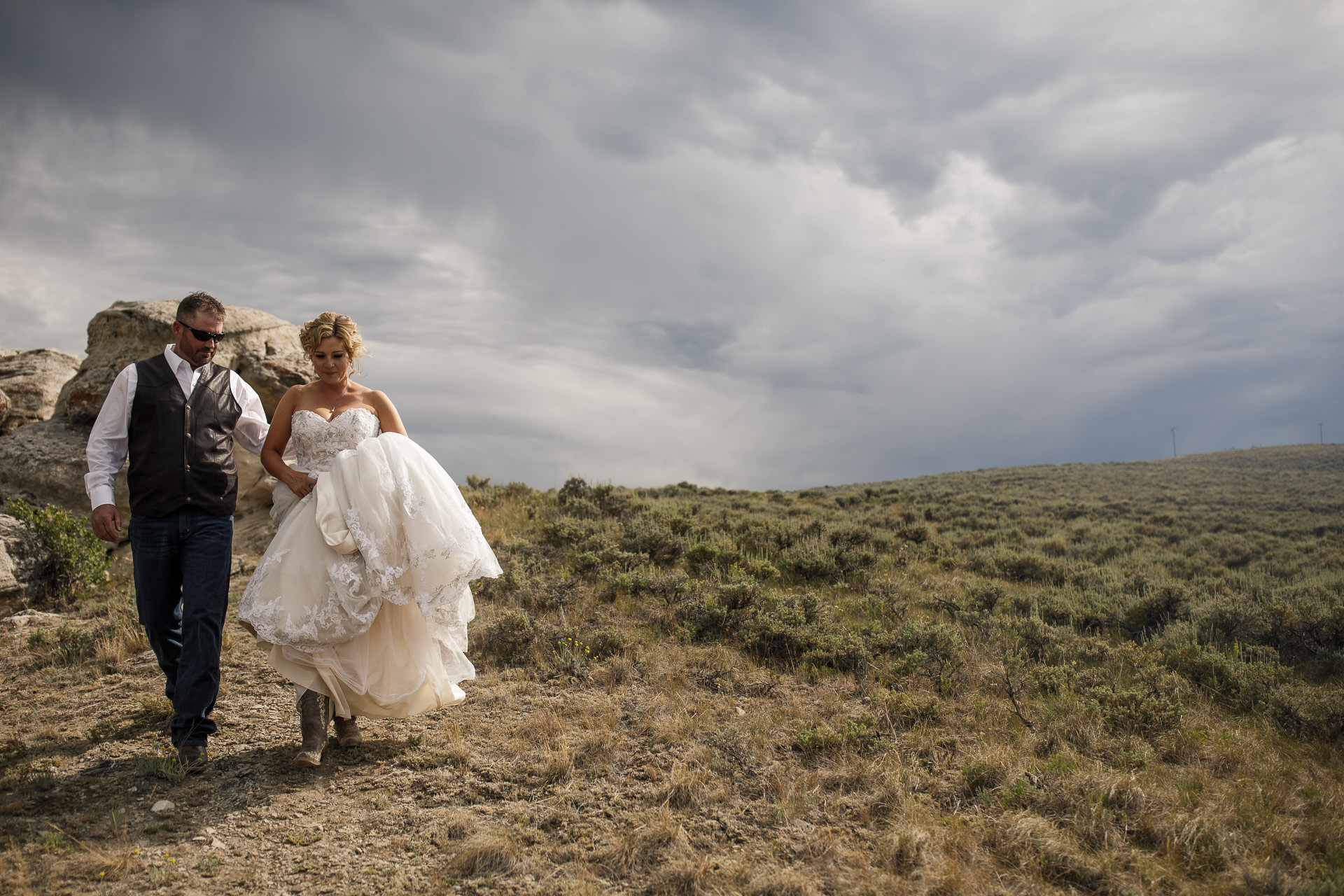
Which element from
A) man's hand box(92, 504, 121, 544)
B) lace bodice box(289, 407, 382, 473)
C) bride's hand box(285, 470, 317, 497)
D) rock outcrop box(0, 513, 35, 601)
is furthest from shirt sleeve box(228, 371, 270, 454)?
rock outcrop box(0, 513, 35, 601)

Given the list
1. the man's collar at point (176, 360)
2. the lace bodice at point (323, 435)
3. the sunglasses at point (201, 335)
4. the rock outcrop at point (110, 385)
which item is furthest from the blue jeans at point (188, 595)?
the rock outcrop at point (110, 385)

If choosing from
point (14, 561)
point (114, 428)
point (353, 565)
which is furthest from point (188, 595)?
point (14, 561)

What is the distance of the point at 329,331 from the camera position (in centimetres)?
476

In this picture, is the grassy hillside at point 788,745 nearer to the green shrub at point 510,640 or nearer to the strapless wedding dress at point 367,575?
the green shrub at point 510,640

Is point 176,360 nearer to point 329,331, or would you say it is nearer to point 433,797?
point 329,331

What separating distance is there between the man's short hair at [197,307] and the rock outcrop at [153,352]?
726 cm

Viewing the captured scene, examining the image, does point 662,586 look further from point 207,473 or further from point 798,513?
point 798,513

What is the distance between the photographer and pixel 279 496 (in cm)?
488

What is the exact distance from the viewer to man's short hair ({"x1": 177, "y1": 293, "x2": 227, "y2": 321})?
15.1ft

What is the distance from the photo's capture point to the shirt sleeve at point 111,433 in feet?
14.7

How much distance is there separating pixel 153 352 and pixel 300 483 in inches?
381

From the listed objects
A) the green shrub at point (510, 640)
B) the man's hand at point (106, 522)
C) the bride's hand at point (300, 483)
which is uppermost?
the bride's hand at point (300, 483)

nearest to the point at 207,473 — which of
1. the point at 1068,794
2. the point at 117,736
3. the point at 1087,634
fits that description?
the point at 117,736

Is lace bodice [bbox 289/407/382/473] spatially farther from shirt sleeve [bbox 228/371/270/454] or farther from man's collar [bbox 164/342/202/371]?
man's collar [bbox 164/342/202/371]
